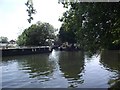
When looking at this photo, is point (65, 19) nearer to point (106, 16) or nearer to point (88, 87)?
point (106, 16)

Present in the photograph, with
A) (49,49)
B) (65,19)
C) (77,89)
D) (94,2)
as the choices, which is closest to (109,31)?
(94,2)

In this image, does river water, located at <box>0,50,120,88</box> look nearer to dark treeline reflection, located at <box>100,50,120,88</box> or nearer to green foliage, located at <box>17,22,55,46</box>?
dark treeline reflection, located at <box>100,50,120,88</box>

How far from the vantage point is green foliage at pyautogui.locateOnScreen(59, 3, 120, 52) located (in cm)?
1591

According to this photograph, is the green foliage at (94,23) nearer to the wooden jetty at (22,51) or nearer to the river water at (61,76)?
the river water at (61,76)

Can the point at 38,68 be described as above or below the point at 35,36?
below

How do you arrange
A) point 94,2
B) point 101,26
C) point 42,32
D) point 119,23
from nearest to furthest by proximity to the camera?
point 119,23 → point 94,2 → point 101,26 → point 42,32

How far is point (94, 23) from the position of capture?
1705 cm

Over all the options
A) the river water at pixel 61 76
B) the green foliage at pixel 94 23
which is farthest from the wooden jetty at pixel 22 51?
the green foliage at pixel 94 23

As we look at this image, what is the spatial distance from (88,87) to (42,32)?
90.3 meters

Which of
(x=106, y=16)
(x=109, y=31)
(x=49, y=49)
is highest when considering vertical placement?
(x=106, y=16)

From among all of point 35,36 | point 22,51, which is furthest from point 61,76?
point 35,36

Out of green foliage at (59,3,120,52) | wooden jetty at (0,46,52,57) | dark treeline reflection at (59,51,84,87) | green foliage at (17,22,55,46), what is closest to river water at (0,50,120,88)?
dark treeline reflection at (59,51,84,87)

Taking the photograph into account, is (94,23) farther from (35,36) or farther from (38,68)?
(35,36)

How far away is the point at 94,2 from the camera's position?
15.8 m
